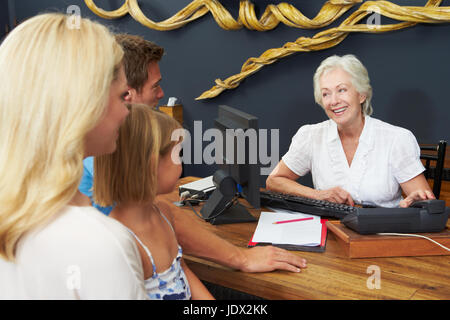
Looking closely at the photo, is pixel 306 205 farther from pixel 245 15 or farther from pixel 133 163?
pixel 245 15

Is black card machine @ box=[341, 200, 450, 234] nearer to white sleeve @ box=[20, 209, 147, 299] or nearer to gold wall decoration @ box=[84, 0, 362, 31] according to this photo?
white sleeve @ box=[20, 209, 147, 299]

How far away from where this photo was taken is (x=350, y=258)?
130 centimetres

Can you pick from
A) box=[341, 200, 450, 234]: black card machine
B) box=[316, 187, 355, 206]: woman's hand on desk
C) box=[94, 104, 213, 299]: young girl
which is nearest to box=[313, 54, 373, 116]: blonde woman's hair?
box=[316, 187, 355, 206]: woman's hand on desk

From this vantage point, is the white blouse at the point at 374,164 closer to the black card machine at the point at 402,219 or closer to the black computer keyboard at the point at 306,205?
the black computer keyboard at the point at 306,205

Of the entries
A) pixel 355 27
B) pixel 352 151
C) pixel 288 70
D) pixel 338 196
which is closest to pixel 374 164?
pixel 352 151

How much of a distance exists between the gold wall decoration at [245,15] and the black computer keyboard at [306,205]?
157cm

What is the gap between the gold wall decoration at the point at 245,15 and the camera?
9.46 ft

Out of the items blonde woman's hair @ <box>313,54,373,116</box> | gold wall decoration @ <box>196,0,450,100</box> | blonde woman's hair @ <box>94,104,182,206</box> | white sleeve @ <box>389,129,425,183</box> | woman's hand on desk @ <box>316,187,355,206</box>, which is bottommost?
woman's hand on desk @ <box>316,187,355,206</box>

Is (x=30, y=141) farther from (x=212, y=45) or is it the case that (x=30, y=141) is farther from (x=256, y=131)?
(x=212, y=45)

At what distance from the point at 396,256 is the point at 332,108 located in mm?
1010

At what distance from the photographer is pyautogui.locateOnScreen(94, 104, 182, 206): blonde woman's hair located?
3.31 ft

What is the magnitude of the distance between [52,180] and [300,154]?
5.72 feet

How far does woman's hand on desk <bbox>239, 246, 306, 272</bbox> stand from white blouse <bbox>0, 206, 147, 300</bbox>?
59 cm

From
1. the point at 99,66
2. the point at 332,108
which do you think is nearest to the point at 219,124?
the point at 332,108
